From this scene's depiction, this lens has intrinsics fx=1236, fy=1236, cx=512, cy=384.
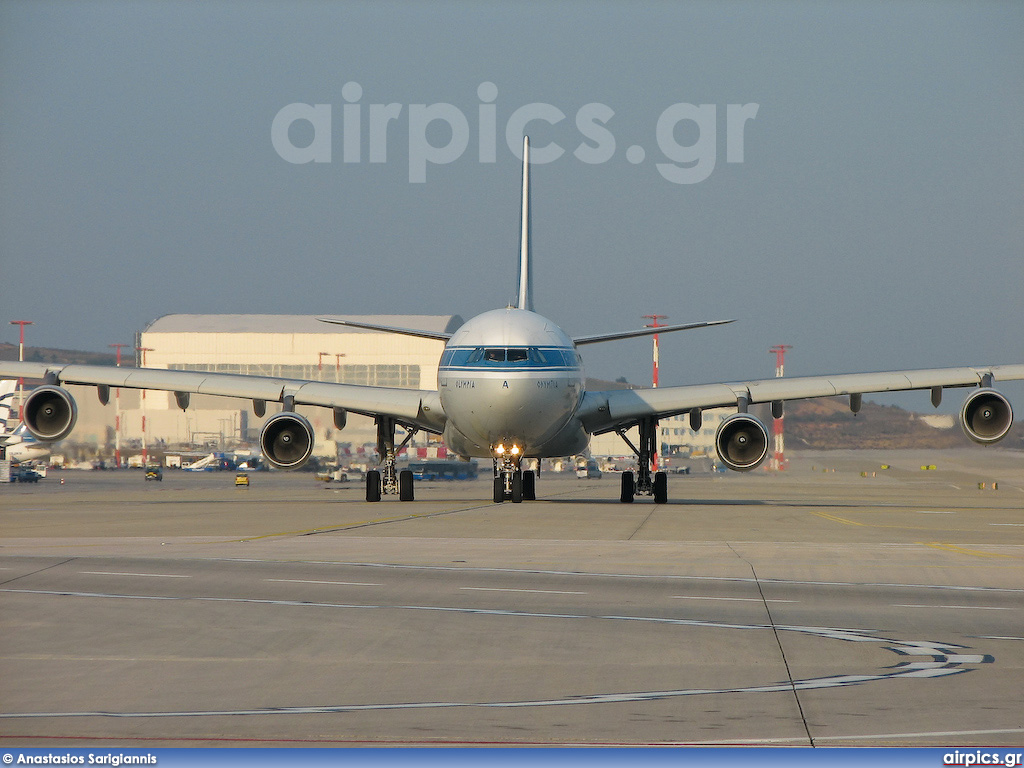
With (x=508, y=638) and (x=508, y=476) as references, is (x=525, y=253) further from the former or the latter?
(x=508, y=638)

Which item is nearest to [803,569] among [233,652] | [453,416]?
[233,652]

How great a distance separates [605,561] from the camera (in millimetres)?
16906

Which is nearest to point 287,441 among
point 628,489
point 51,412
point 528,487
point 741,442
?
point 51,412

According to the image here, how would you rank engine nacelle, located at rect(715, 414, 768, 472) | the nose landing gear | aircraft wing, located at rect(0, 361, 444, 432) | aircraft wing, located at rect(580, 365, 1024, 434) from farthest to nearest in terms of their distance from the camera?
aircraft wing, located at rect(0, 361, 444, 432) < aircraft wing, located at rect(580, 365, 1024, 434) < the nose landing gear < engine nacelle, located at rect(715, 414, 768, 472)

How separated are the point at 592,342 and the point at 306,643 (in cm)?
2567

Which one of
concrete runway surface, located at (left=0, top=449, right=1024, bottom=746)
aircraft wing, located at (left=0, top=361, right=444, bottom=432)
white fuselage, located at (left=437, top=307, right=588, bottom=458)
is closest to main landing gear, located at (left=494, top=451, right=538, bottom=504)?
white fuselage, located at (left=437, top=307, right=588, bottom=458)

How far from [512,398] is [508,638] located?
20091 millimetres

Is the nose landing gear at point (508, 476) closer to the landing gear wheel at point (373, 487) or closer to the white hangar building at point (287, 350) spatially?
the landing gear wheel at point (373, 487)

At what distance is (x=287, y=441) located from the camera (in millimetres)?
32312

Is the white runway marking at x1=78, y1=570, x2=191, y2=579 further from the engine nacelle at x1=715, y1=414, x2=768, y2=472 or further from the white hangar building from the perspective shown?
the white hangar building

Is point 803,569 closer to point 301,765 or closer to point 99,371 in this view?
point 301,765

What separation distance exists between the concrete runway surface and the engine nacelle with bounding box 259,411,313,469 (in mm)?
9900

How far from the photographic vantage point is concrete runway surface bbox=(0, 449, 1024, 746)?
6.94 m

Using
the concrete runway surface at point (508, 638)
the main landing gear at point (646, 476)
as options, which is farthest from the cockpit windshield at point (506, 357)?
the concrete runway surface at point (508, 638)
